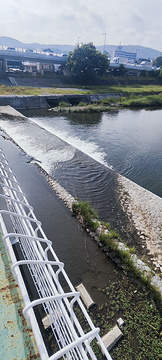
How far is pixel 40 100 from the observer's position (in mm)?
32969

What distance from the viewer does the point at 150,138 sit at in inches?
907

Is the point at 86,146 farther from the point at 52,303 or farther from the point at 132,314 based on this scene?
the point at 52,303

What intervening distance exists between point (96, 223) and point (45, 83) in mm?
42833

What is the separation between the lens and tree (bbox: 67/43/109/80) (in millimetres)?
46250

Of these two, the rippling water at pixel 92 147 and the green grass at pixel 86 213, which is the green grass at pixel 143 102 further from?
the green grass at pixel 86 213

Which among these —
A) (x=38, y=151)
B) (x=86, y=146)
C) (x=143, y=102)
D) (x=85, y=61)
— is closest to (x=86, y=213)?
(x=38, y=151)

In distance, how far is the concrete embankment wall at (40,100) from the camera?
3080 centimetres

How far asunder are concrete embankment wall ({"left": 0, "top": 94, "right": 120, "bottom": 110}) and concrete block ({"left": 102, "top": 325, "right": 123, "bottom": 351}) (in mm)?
31668

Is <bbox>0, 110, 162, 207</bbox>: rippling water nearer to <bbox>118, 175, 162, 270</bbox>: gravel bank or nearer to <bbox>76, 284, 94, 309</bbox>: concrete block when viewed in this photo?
<bbox>118, 175, 162, 270</bbox>: gravel bank

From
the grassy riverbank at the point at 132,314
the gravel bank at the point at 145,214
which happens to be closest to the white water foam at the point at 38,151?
the gravel bank at the point at 145,214

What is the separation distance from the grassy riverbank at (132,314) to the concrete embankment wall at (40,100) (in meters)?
29.6

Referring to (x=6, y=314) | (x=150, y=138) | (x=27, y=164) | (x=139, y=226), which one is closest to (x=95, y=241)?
(x=139, y=226)

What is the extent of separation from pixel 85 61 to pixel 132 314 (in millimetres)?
50898

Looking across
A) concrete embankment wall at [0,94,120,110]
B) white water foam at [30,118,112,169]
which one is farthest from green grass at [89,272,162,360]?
concrete embankment wall at [0,94,120,110]
